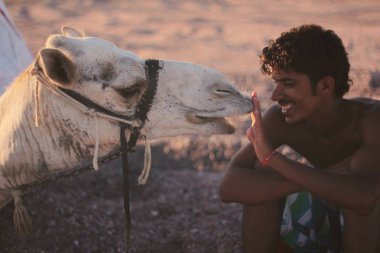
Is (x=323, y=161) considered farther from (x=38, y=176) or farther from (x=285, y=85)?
(x=38, y=176)

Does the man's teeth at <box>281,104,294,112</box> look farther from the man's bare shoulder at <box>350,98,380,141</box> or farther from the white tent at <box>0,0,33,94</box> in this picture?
the white tent at <box>0,0,33,94</box>

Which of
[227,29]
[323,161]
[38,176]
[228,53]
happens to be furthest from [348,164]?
[227,29]

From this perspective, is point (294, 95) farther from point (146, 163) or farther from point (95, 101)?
point (95, 101)

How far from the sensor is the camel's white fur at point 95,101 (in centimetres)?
299

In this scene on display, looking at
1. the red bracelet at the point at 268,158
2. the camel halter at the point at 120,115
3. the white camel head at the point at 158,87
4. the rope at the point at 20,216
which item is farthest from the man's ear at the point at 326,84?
the rope at the point at 20,216

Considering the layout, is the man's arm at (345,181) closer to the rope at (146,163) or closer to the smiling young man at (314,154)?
the smiling young man at (314,154)

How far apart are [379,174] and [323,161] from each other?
54cm

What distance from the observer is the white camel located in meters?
2.98

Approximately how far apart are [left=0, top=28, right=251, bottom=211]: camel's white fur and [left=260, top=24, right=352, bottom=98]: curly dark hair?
22.2 inches

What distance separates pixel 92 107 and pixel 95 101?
0.03 m

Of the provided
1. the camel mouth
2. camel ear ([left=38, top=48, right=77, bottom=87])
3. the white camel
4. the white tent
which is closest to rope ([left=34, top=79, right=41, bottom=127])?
the white camel

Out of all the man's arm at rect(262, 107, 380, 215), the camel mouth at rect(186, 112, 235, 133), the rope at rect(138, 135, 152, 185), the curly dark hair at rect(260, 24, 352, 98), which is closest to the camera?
the camel mouth at rect(186, 112, 235, 133)

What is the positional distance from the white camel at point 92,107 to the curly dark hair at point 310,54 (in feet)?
1.81

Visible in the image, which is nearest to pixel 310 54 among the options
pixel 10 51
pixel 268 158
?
pixel 268 158
